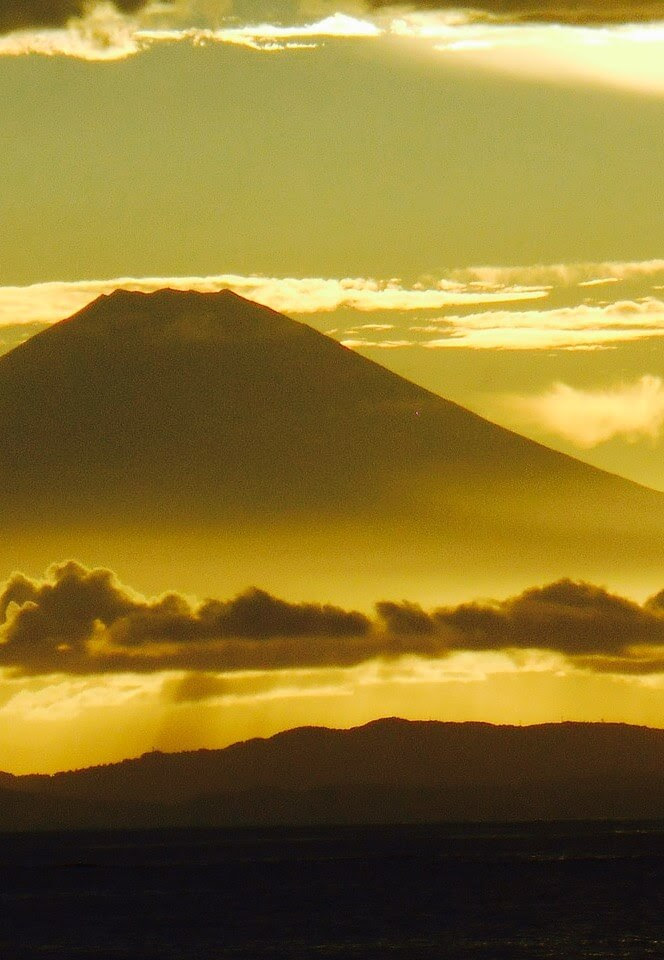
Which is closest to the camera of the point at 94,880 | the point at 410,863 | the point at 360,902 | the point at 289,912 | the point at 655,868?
the point at 289,912

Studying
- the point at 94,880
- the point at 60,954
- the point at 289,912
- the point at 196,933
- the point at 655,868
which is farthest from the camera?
the point at 655,868

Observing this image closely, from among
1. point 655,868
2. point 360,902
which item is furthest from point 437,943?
point 655,868

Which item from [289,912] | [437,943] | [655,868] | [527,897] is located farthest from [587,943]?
[655,868]

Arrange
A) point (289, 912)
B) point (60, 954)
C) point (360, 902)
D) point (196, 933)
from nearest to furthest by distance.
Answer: point (60, 954) < point (196, 933) < point (289, 912) < point (360, 902)

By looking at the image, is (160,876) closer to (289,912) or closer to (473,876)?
(473,876)

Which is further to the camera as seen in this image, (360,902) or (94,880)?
(94,880)

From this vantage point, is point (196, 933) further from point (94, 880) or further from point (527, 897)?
point (94, 880)
